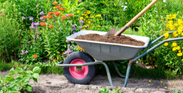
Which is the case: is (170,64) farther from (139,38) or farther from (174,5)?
(174,5)

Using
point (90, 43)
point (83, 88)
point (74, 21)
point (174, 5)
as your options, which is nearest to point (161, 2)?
point (174, 5)

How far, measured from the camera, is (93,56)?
2.70 m

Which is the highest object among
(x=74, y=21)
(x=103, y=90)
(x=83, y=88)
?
(x=74, y=21)

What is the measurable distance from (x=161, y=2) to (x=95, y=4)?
1412 millimetres

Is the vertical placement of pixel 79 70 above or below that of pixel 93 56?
below

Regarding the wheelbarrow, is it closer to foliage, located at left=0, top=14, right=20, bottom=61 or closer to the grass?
the grass

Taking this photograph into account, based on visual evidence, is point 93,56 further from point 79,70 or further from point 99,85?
point 99,85

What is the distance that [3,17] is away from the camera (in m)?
3.73

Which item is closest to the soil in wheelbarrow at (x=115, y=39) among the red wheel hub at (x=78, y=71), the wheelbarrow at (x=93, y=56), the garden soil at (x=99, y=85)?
the wheelbarrow at (x=93, y=56)

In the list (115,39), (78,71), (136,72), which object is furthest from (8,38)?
(136,72)

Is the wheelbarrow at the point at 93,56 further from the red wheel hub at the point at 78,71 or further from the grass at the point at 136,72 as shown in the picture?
the grass at the point at 136,72

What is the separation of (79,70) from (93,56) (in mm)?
331

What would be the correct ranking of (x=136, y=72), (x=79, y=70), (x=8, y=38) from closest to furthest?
1. (x=79, y=70)
2. (x=136, y=72)
3. (x=8, y=38)

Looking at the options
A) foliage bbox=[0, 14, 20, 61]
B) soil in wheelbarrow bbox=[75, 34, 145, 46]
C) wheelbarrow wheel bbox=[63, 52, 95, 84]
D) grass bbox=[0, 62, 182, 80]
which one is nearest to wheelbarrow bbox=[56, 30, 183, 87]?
wheelbarrow wheel bbox=[63, 52, 95, 84]
